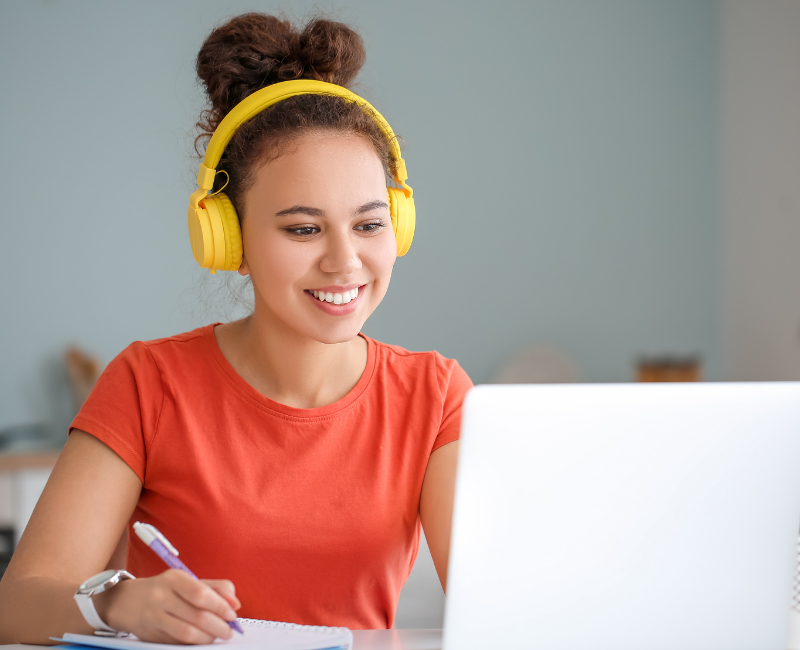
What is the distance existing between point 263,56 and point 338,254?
0.32m

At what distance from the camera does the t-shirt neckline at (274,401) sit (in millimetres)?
1083

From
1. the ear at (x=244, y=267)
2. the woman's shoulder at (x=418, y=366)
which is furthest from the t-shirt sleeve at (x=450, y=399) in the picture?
the ear at (x=244, y=267)

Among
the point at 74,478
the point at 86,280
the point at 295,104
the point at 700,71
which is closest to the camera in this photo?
the point at 74,478

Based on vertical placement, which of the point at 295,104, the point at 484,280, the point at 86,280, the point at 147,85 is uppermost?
the point at 147,85

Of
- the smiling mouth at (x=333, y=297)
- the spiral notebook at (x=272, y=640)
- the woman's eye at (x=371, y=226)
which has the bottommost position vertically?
the spiral notebook at (x=272, y=640)

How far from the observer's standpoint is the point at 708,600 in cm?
68

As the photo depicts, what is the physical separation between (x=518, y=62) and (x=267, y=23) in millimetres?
2519

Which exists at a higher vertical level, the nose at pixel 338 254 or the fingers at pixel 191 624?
the nose at pixel 338 254

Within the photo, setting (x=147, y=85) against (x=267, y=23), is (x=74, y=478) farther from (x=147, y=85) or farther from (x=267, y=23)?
(x=147, y=85)

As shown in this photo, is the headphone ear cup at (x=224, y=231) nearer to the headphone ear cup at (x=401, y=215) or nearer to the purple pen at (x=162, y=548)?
the headphone ear cup at (x=401, y=215)

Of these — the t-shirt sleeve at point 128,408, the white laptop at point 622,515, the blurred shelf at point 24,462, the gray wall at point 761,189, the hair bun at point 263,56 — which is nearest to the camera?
the white laptop at point 622,515

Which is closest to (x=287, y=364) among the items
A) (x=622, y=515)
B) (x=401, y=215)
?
(x=401, y=215)

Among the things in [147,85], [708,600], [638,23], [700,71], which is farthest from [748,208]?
[708,600]

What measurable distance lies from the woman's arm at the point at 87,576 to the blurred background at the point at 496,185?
212 cm
